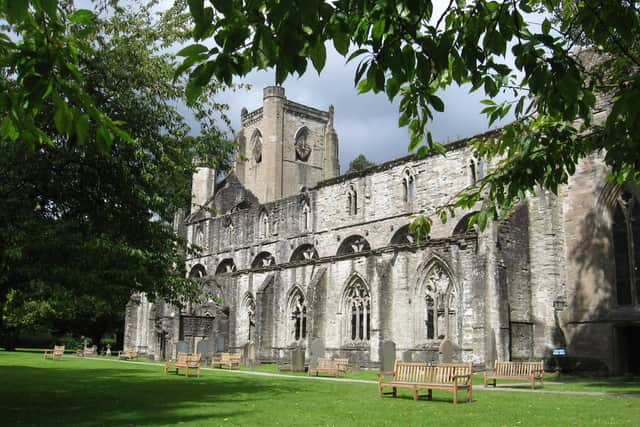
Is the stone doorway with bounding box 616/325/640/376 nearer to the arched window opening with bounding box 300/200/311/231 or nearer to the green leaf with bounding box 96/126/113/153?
the arched window opening with bounding box 300/200/311/231

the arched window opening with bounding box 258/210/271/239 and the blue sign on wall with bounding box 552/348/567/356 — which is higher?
the arched window opening with bounding box 258/210/271/239

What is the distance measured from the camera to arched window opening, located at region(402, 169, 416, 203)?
37625mm

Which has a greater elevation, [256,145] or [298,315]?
[256,145]

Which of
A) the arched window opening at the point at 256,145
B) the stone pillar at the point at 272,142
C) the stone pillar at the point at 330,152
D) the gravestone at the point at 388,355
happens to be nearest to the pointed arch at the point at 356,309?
the gravestone at the point at 388,355

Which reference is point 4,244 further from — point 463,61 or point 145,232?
point 463,61

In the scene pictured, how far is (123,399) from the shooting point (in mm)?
14633

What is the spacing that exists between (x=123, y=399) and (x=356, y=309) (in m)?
17.9

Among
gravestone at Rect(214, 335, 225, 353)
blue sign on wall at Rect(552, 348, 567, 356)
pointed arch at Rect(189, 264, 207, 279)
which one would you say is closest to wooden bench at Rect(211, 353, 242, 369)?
gravestone at Rect(214, 335, 225, 353)

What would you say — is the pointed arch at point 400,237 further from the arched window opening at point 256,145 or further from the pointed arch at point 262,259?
the arched window opening at point 256,145

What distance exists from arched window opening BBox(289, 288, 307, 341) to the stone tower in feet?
95.5

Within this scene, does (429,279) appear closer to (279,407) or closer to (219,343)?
(219,343)

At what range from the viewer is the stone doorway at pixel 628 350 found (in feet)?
83.6

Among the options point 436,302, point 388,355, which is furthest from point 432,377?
point 436,302

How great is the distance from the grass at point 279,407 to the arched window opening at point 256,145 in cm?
4928
